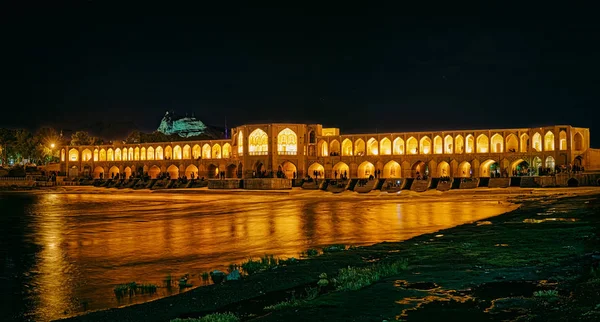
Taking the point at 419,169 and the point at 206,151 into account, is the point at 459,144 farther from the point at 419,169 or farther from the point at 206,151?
the point at 206,151

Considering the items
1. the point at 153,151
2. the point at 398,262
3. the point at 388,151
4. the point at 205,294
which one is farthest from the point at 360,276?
the point at 153,151

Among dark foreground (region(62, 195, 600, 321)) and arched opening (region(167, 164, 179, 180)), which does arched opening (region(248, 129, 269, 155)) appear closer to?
arched opening (region(167, 164, 179, 180))

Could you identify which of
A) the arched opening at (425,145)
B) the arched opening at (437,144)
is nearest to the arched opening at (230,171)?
the arched opening at (425,145)

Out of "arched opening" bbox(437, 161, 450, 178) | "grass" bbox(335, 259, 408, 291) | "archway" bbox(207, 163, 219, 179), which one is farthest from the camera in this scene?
"archway" bbox(207, 163, 219, 179)

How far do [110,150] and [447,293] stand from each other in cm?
6657

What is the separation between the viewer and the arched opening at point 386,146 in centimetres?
5222

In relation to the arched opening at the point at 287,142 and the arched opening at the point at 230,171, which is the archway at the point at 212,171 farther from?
the arched opening at the point at 287,142

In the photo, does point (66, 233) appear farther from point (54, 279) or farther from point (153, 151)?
point (153, 151)

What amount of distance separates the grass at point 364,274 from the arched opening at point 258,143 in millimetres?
43315

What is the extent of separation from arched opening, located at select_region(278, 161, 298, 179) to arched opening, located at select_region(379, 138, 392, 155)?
317 inches

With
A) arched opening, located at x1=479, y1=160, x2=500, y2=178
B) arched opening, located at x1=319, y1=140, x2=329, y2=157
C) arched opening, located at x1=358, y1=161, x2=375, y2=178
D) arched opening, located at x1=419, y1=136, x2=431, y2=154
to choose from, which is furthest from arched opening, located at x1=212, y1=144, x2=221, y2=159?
arched opening, located at x1=479, y1=160, x2=500, y2=178

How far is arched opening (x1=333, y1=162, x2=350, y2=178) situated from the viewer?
5253 centimetres

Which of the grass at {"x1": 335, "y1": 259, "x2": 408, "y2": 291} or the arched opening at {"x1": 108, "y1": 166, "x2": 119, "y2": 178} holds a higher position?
the arched opening at {"x1": 108, "y1": 166, "x2": 119, "y2": 178}

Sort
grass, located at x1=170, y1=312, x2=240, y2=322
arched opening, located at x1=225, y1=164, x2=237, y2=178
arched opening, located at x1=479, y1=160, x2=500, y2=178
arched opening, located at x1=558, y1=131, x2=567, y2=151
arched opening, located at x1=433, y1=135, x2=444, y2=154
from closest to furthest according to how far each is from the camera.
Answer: grass, located at x1=170, y1=312, x2=240, y2=322
arched opening, located at x1=558, y1=131, x2=567, y2=151
arched opening, located at x1=479, y1=160, x2=500, y2=178
arched opening, located at x1=433, y1=135, x2=444, y2=154
arched opening, located at x1=225, y1=164, x2=237, y2=178
